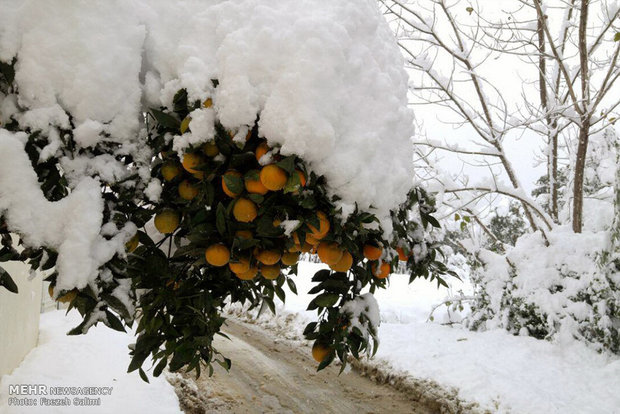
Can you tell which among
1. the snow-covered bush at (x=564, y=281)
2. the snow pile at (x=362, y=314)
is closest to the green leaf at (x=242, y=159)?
the snow pile at (x=362, y=314)

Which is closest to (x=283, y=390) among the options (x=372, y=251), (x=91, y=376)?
(x=91, y=376)

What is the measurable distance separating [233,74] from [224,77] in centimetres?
2

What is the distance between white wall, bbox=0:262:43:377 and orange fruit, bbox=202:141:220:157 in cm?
313

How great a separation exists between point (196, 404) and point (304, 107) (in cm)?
361

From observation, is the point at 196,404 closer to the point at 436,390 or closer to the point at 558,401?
the point at 436,390

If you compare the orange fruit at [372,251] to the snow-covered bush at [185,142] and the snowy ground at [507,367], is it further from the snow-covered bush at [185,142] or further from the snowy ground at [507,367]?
the snowy ground at [507,367]

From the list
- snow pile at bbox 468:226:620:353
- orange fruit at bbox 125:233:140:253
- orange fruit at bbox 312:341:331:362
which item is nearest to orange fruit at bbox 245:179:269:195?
orange fruit at bbox 125:233:140:253

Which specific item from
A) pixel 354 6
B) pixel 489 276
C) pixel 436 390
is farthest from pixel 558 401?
pixel 354 6

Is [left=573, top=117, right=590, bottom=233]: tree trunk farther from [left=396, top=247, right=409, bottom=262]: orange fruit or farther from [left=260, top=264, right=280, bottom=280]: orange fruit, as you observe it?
[left=260, top=264, right=280, bottom=280]: orange fruit

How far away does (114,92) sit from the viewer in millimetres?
1000

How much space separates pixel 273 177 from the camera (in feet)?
2.92

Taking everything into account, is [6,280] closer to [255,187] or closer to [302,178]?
[255,187]

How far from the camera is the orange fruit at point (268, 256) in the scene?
3.34ft

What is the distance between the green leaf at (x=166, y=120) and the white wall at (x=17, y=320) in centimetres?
306
